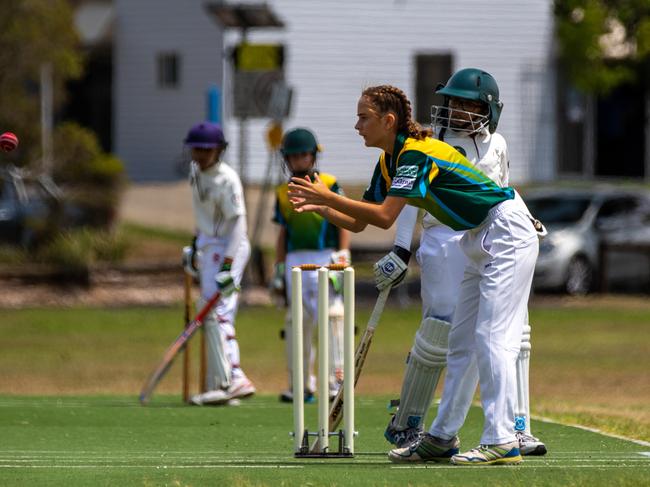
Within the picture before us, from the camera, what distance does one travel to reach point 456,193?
8.82 metres

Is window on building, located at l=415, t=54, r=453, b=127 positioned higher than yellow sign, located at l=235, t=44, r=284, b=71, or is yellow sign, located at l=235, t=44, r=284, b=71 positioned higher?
yellow sign, located at l=235, t=44, r=284, b=71

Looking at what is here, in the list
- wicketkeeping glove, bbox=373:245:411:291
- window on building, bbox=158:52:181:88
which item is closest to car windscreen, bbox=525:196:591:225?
window on building, bbox=158:52:181:88

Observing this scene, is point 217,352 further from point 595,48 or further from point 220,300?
point 595,48

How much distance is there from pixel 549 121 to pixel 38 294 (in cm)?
1923

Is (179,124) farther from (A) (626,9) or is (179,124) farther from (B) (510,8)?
(A) (626,9)

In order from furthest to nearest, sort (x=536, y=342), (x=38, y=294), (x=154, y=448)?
(x=38, y=294)
(x=536, y=342)
(x=154, y=448)

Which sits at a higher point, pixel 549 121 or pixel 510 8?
pixel 510 8

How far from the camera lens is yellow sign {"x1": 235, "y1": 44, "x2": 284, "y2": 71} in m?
23.7

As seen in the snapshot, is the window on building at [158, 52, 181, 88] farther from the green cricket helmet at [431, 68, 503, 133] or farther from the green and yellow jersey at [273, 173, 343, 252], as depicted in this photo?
the green cricket helmet at [431, 68, 503, 133]

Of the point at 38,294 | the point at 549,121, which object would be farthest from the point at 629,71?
the point at 38,294

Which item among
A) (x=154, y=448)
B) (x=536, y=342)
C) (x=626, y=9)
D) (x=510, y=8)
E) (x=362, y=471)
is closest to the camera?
(x=362, y=471)

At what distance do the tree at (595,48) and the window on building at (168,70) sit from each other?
9276mm

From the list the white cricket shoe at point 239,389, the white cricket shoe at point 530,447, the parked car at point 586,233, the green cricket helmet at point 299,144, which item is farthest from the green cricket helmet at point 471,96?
the parked car at point 586,233

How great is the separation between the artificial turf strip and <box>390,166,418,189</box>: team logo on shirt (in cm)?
144
